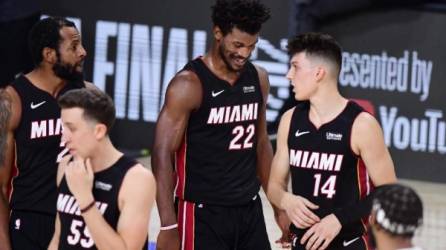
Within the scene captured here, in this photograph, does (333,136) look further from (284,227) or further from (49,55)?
(49,55)

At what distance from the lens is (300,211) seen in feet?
21.1

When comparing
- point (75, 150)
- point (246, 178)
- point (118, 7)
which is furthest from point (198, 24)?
point (75, 150)

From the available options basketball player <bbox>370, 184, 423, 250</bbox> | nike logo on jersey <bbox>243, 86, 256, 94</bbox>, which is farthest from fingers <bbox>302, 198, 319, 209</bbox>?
basketball player <bbox>370, 184, 423, 250</bbox>

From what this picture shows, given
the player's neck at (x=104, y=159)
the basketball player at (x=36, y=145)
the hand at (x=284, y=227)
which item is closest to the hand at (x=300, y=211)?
the hand at (x=284, y=227)

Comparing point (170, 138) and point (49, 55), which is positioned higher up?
point (49, 55)

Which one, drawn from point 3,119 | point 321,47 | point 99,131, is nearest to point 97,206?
point 99,131

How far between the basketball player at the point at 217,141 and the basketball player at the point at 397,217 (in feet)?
7.96

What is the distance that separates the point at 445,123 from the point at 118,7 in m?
3.45

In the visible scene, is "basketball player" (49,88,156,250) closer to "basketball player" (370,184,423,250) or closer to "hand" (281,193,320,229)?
"hand" (281,193,320,229)

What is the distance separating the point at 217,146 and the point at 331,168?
86 cm

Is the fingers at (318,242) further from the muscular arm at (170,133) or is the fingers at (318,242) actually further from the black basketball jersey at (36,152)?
the black basketball jersey at (36,152)

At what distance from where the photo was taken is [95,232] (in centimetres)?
550

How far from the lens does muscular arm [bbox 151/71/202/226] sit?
6.88 metres

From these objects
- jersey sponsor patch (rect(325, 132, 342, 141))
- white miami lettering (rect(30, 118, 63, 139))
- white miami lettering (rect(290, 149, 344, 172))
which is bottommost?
white miami lettering (rect(290, 149, 344, 172))
